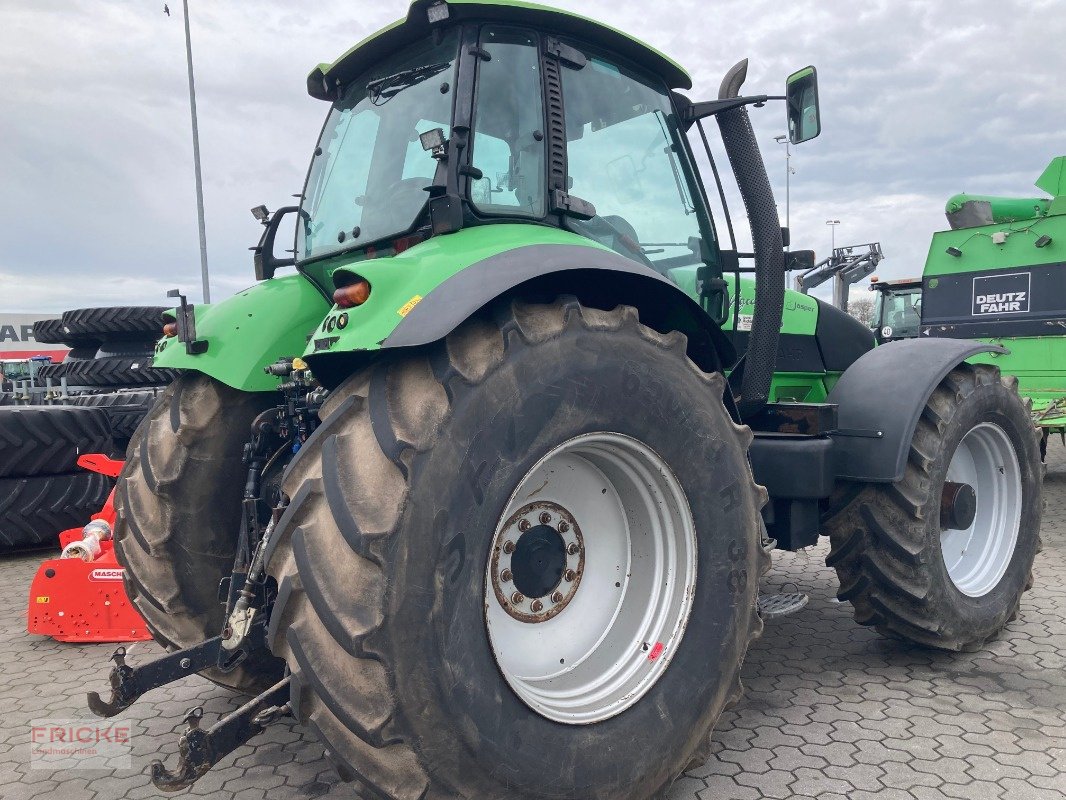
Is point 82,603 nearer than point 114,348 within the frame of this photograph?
Yes

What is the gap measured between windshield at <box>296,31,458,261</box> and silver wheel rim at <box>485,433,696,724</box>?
1031mm

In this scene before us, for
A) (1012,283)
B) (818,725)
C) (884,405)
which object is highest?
(1012,283)

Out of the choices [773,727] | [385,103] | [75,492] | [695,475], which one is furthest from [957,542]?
[75,492]

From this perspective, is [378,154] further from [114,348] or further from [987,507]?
[114,348]

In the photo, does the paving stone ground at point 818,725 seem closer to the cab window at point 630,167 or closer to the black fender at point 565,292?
the black fender at point 565,292

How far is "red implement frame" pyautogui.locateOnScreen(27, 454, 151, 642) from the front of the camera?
423cm

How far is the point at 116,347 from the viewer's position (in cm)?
820

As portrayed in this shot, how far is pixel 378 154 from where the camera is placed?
10.2 ft

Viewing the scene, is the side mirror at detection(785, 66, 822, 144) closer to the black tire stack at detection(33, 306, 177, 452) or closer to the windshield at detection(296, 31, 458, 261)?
the windshield at detection(296, 31, 458, 261)

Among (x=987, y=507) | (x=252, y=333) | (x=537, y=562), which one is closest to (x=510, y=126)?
(x=252, y=333)

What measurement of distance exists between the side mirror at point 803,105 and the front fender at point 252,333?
203 centimetres

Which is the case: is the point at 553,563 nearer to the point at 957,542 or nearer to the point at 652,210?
the point at 652,210

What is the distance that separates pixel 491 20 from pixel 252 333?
141 centimetres

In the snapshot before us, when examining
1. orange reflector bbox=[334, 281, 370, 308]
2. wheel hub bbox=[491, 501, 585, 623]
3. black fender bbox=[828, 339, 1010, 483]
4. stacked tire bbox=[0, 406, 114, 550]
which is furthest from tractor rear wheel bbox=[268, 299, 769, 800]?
stacked tire bbox=[0, 406, 114, 550]
